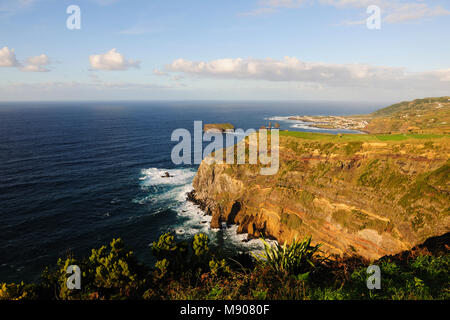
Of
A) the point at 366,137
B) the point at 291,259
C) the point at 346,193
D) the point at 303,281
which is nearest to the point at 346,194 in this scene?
the point at 346,193

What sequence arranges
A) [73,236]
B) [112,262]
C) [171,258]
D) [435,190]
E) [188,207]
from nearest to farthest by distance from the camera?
[112,262]
[171,258]
[435,190]
[73,236]
[188,207]

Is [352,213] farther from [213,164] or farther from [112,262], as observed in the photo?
[112,262]

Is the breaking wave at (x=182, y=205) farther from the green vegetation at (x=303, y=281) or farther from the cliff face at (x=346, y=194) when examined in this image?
the green vegetation at (x=303, y=281)

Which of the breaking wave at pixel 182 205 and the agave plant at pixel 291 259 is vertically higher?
the agave plant at pixel 291 259

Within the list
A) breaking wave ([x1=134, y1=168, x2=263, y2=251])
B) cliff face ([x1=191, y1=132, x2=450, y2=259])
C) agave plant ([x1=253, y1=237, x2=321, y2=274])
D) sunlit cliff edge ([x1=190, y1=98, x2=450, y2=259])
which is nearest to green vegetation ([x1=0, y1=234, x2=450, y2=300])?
agave plant ([x1=253, y1=237, x2=321, y2=274])

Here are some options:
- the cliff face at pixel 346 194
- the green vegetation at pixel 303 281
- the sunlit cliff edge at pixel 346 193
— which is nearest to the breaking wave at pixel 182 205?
the sunlit cliff edge at pixel 346 193

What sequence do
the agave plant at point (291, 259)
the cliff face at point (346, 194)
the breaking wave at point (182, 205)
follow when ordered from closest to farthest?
the agave plant at point (291, 259), the cliff face at point (346, 194), the breaking wave at point (182, 205)

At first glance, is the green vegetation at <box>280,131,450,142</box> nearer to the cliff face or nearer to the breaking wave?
the cliff face
